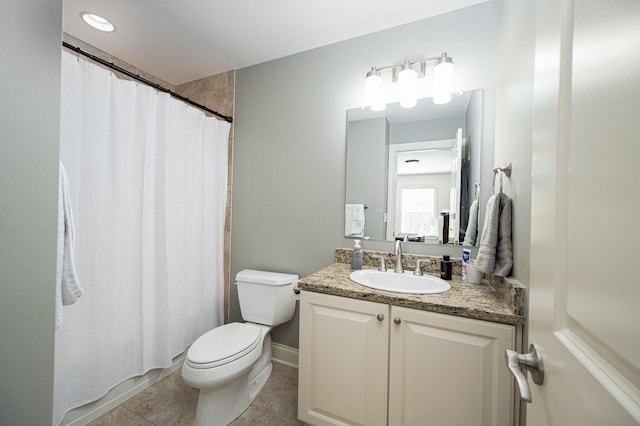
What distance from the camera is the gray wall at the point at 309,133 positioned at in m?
1.54

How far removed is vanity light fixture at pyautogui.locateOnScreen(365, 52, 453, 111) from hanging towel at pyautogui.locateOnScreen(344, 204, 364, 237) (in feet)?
2.24

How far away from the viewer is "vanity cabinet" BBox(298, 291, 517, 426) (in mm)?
978

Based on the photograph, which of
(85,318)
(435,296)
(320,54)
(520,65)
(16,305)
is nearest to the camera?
(16,305)

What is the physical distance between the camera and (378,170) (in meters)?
1.74

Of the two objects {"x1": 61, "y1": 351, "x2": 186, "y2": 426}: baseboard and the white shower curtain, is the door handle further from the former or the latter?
{"x1": 61, "y1": 351, "x2": 186, "y2": 426}: baseboard

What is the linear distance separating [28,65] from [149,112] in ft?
3.27

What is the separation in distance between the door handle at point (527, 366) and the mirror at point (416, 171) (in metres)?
1.07

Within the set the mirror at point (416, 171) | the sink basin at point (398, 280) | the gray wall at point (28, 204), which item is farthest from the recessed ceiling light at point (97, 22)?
the sink basin at point (398, 280)

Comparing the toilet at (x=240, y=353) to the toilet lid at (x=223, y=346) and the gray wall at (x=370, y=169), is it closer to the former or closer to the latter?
the toilet lid at (x=223, y=346)

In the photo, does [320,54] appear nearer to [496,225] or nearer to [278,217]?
[278,217]

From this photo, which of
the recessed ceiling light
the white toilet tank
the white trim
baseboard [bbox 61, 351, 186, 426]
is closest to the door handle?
the white trim

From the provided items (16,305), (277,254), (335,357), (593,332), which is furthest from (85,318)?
(593,332)

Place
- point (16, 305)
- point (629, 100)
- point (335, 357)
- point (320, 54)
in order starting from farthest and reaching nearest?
point (320, 54) < point (335, 357) < point (16, 305) < point (629, 100)

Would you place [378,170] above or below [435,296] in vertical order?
above
